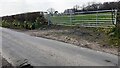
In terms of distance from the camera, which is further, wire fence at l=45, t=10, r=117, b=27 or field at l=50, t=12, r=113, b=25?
field at l=50, t=12, r=113, b=25

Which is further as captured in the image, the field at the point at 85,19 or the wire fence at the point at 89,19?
the field at the point at 85,19

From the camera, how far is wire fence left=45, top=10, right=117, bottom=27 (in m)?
22.6

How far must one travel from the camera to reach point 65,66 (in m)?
10.2

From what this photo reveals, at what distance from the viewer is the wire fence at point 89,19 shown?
2261cm

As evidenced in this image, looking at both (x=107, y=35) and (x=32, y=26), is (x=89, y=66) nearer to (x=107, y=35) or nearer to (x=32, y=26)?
(x=107, y=35)

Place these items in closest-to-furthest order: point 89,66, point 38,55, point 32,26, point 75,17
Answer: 1. point 89,66
2. point 38,55
3. point 75,17
4. point 32,26

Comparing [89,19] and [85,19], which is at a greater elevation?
[89,19]

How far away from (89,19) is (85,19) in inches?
51.5

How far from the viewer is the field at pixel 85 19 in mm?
23359

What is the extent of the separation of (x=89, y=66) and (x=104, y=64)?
27.0 inches

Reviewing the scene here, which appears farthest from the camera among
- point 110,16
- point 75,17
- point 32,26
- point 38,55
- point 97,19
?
point 32,26

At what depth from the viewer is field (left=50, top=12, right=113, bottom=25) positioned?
23.4 meters

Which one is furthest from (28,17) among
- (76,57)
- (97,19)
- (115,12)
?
(76,57)

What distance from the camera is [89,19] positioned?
26469 millimetres
